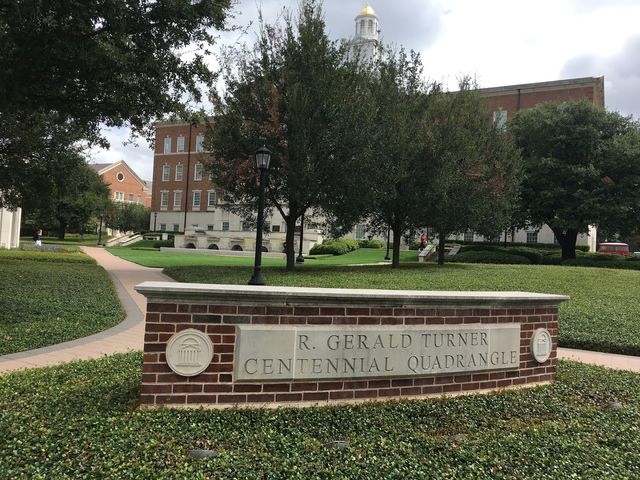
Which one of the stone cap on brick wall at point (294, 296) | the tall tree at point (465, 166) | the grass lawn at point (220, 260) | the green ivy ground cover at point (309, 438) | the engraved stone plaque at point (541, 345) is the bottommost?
the green ivy ground cover at point (309, 438)

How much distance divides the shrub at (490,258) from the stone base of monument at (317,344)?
25389 millimetres

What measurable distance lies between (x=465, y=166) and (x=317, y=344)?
17961mm

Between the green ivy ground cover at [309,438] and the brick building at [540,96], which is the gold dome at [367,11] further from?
the green ivy ground cover at [309,438]

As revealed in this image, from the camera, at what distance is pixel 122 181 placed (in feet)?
303

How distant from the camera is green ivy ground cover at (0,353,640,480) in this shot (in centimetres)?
311

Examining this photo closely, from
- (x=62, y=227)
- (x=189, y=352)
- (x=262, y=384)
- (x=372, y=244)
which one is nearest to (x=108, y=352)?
(x=189, y=352)

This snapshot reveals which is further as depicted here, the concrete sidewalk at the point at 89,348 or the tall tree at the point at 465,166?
the tall tree at the point at 465,166

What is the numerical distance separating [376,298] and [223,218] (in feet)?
194

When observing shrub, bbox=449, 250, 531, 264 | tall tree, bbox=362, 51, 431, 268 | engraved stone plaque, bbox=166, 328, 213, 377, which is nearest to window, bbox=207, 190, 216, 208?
shrub, bbox=449, 250, 531, 264

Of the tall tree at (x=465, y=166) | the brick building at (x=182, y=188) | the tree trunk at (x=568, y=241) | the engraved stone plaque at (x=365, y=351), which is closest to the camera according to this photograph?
the engraved stone plaque at (x=365, y=351)

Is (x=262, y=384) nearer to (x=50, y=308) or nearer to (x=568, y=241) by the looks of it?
(x=50, y=308)

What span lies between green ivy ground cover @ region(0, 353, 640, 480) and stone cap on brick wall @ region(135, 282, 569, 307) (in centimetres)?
86

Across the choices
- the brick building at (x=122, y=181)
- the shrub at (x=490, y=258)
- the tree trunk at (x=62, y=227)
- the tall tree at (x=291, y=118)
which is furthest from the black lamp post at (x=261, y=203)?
the brick building at (x=122, y=181)

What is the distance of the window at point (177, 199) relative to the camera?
68.7 meters
